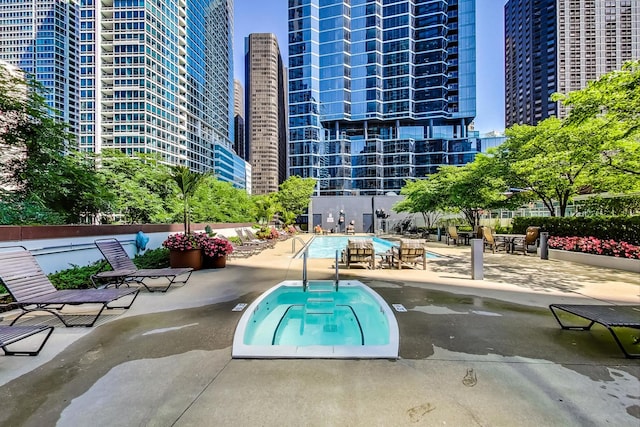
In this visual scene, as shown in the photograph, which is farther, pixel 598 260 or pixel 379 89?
pixel 379 89

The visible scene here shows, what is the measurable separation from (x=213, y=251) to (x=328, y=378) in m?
6.89

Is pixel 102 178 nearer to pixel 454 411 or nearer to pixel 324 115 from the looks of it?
pixel 454 411

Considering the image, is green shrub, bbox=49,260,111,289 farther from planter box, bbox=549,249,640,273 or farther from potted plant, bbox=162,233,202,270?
planter box, bbox=549,249,640,273

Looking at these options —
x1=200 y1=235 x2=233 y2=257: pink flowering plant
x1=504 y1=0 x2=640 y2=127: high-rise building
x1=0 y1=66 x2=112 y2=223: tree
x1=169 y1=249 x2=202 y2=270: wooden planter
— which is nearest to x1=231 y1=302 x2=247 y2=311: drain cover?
x1=169 y1=249 x2=202 y2=270: wooden planter

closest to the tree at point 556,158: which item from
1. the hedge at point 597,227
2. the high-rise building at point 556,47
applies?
the hedge at point 597,227

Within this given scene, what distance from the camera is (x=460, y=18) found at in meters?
60.2

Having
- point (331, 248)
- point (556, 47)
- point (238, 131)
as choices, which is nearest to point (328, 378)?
point (331, 248)

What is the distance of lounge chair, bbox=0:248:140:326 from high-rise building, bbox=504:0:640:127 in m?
77.3

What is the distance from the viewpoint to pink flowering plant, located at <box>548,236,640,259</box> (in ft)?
29.8

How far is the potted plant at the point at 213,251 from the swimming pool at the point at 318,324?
11.4 feet

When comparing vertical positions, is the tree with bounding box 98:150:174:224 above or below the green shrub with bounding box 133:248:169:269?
above

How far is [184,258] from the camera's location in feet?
27.8

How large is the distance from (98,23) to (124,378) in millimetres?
93573

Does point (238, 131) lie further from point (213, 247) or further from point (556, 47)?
point (213, 247)
